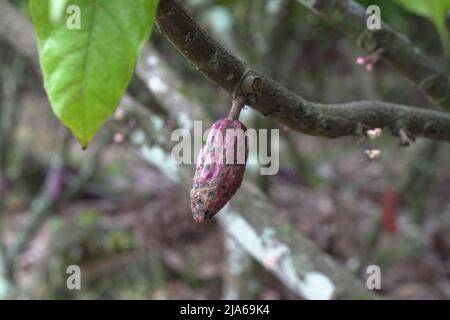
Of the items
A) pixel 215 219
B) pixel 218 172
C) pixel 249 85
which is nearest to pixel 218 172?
pixel 218 172

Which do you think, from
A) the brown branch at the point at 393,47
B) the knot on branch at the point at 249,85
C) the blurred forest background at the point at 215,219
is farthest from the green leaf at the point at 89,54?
the blurred forest background at the point at 215,219

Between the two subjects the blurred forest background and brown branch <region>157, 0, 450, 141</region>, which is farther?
the blurred forest background

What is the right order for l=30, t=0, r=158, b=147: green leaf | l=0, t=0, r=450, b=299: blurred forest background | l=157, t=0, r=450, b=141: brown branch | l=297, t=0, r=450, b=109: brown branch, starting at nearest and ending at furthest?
l=30, t=0, r=158, b=147: green leaf, l=157, t=0, r=450, b=141: brown branch, l=297, t=0, r=450, b=109: brown branch, l=0, t=0, r=450, b=299: blurred forest background

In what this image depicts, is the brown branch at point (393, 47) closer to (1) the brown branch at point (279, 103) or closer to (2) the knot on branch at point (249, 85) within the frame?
(1) the brown branch at point (279, 103)

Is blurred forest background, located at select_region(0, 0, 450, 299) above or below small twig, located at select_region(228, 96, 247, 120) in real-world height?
above

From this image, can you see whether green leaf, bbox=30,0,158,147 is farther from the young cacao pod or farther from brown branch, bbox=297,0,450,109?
brown branch, bbox=297,0,450,109

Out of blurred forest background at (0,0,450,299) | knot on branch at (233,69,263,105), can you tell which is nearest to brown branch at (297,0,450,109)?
knot on branch at (233,69,263,105)
